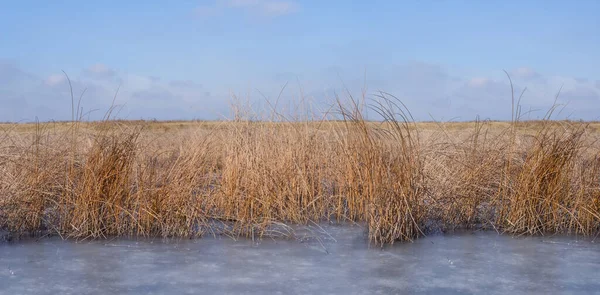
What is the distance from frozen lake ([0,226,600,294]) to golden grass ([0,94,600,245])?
22cm

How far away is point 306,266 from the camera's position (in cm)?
404

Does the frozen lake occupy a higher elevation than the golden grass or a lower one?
lower

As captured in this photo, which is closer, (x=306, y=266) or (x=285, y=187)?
(x=306, y=266)

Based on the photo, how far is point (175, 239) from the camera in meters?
4.87

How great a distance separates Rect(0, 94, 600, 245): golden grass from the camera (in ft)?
15.9

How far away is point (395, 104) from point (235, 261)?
74.1 inches

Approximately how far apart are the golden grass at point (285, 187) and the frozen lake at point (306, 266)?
22 centimetres

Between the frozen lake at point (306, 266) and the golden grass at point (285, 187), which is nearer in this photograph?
the frozen lake at point (306, 266)

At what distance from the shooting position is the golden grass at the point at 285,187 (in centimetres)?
483

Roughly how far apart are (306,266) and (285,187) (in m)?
1.43

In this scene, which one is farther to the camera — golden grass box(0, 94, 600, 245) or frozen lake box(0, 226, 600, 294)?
A: golden grass box(0, 94, 600, 245)

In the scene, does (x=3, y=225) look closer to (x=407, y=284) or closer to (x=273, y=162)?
(x=273, y=162)

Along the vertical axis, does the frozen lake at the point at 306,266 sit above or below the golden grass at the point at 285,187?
below

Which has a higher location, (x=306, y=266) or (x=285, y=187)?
→ (x=285, y=187)
